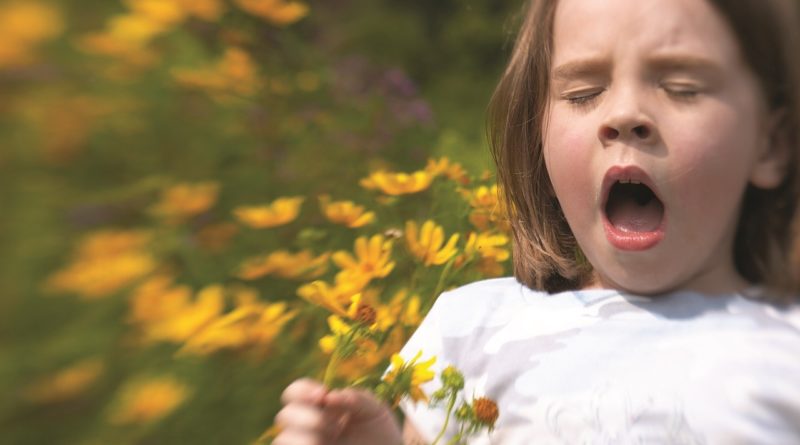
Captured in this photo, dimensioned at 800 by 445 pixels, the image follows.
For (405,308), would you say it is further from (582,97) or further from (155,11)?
(155,11)

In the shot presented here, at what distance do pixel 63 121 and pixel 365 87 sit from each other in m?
2.03

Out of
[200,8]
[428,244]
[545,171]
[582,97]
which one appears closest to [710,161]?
[582,97]

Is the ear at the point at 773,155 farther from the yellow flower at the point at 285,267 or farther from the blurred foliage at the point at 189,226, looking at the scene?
the yellow flower at the point at 285,267

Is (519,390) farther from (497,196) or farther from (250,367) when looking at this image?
(497,196)

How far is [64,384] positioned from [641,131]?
0.61m

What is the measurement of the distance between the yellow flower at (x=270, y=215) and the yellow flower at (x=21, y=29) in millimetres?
590

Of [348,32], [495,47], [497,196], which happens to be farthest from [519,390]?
[495,47]

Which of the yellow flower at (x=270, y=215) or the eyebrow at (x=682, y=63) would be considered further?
the yellow flower at (x=270, y=215)

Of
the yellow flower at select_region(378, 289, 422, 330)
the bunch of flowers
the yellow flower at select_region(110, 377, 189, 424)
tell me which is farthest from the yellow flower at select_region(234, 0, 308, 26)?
the yellow flower at select_region(110, 377, 189, 424)

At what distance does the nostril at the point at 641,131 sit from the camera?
0.83 m

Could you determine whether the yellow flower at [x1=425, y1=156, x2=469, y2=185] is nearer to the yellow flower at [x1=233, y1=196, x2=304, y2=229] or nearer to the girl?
the yellow flower at [x1=233, y1=196, x2=304, y2=229]

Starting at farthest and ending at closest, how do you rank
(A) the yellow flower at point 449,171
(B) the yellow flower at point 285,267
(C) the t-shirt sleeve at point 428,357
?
(A) the yellow flower at point 449,171, (B) the yellow flower at point 285,267, (C) the t-shirt sleeve at point 428,357

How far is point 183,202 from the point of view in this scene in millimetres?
→ 1068

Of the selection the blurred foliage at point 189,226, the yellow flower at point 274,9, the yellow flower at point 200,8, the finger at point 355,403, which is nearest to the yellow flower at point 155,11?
the blurred foliage at point 189,226
